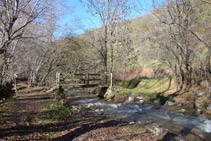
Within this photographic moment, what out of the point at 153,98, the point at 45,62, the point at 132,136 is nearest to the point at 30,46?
the point at 45,62

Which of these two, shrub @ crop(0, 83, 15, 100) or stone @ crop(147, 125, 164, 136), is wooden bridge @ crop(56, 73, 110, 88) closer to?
shrub @ crop(0, 83, 15, 100)

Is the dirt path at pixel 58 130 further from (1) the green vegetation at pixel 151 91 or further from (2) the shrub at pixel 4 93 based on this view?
(1) the green vegetation at pixel 151 91

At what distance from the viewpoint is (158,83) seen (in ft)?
52.9

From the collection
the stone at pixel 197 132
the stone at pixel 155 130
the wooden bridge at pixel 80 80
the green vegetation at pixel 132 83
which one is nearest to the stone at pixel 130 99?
the wooden bridge at pixel 80 80

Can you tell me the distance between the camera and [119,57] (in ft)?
67.9

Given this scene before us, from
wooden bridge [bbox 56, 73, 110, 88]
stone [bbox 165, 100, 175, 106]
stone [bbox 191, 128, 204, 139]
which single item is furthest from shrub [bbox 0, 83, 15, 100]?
stone [bbox 165, 100, 175, 106]

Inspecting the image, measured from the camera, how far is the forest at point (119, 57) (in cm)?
736

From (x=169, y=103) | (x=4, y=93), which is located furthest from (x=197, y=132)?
(x=4, y=93)

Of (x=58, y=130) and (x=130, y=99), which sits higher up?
(x=58, y=130)

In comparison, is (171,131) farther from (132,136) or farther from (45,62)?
(45,62)

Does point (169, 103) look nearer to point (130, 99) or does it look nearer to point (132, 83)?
point (130, 99)

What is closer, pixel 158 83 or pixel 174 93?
pixel 174 93

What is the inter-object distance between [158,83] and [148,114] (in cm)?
777

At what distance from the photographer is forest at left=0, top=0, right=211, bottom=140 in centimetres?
736
